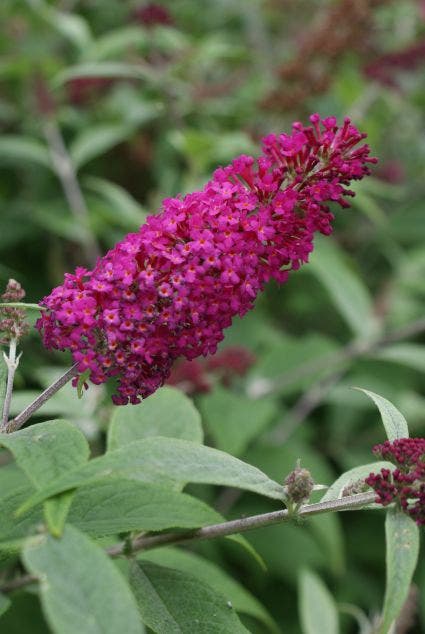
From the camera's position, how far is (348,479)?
1.82 m

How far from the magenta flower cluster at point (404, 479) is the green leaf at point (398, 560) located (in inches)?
1.0

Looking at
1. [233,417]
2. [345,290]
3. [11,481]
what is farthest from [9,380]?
[345,290]

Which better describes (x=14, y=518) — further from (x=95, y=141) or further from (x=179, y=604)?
(x=95, y=141)

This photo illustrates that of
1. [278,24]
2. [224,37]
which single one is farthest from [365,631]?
[278,24]

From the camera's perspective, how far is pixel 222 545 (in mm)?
3799

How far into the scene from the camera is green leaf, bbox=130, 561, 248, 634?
178 cm

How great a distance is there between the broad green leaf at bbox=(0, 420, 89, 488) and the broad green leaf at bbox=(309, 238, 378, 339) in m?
2.44

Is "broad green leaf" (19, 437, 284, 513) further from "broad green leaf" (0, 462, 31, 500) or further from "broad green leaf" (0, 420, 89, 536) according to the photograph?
"broad green leaf" (0, 462, 31, 500)

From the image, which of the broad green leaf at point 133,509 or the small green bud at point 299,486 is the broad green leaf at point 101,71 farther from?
the small green bud at point 299,486

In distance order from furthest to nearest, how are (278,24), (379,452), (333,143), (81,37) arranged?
(278,24)
(81,37)
(333,143)
(379,452)

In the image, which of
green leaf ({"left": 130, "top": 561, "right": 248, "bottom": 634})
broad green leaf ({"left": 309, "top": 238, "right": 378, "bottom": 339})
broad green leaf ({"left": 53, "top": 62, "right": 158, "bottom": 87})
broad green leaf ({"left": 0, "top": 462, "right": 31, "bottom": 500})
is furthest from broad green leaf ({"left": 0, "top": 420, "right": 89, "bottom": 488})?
broad green leaf ({"left": 53, "top": 62, "right": 158, "bottom": 87})

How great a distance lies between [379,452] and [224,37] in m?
→ 4.85

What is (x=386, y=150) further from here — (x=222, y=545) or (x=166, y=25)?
(x=222, y=545)

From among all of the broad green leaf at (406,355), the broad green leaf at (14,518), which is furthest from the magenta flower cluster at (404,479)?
the broad green leaf at (406,355)
